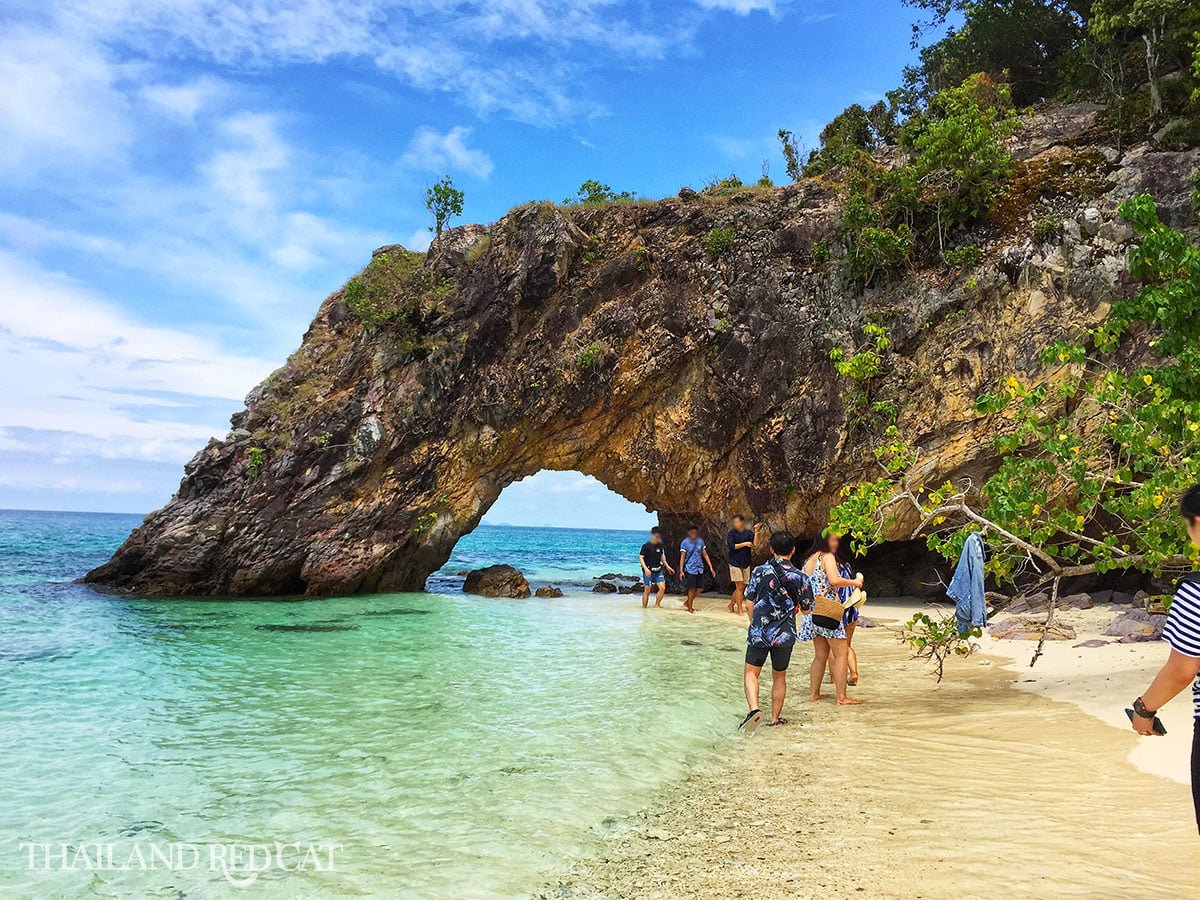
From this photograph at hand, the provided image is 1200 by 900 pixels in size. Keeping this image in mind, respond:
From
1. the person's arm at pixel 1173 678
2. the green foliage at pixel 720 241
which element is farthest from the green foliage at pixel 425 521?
the person's arm at pixel 1173 678

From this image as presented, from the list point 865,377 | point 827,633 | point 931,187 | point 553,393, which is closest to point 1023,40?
point 931,187

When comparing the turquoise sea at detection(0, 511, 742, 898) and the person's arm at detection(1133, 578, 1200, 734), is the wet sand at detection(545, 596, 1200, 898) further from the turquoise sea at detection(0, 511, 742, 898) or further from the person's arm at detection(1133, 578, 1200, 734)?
the person's arm at detection(1133, 578, 1200, 734)

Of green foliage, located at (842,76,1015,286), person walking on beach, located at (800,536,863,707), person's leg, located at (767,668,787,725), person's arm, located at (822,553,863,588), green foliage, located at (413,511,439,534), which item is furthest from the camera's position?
green foliage, located at (413,511,439,534)

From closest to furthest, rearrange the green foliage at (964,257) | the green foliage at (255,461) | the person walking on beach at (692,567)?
the green foliage at (964,257)
the person walking on beach at (692,567)
the green foliage at (255,461)

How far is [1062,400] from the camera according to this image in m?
14.4

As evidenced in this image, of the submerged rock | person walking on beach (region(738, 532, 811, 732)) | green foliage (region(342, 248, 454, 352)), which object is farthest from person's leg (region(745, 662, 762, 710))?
green foliage (region(342, 248, 454, 352))

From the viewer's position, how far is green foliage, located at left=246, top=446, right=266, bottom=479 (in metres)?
20.3

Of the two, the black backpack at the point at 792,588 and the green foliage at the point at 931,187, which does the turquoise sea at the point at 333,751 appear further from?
the green foliage at the point at 931,187

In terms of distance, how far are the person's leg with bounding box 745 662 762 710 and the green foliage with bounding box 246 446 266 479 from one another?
17.3 metres

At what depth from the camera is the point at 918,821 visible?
4586 millimetres

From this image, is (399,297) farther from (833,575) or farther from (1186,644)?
(1186,644)

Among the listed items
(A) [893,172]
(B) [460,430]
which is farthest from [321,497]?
(A) [893,172]

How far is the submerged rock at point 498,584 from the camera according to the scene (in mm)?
21719

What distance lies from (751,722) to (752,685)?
1.45ft
